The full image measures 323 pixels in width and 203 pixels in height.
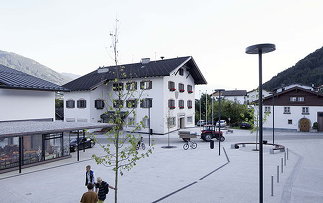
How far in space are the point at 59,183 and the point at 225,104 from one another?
42.0 metres

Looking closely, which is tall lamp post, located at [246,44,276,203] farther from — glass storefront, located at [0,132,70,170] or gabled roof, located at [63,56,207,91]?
gabled roof, located at [63,56,207,91]

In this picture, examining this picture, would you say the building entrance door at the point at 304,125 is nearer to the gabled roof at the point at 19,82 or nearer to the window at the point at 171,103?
the window at the point at 171,103

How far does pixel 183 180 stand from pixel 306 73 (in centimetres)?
12269

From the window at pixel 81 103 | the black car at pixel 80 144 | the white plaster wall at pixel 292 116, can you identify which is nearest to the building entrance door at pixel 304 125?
the white plaster wall at pixel 292 116

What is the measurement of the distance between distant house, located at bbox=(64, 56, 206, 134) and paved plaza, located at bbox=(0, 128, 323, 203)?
1557cm

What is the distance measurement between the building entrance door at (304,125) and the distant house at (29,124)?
3290 centimetres

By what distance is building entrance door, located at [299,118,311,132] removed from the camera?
3809 cm

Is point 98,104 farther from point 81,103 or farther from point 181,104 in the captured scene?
point 181,104

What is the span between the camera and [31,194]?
11.8 meters

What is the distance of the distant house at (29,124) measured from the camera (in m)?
16.8

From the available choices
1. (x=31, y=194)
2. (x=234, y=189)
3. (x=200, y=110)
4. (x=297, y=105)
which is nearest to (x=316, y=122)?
(x=297, y=105)

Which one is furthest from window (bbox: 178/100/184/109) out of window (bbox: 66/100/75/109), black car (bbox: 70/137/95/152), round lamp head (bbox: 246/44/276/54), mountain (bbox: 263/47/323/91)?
mountain (bbox: 263/47/323/91)

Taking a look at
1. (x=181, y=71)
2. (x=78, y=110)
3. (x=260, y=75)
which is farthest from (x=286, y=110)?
(x=260, y=75)

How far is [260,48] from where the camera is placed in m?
7.62
